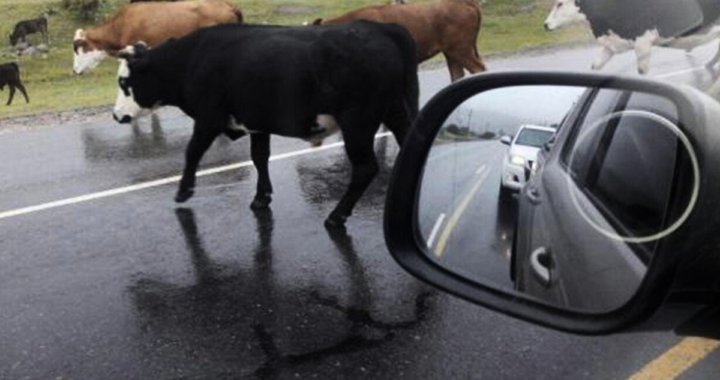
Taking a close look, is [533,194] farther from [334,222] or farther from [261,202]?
[261,202]

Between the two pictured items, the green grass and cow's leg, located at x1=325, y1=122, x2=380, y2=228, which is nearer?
cow's leg, located at x1=325, y1=122, x2=380, y2=228

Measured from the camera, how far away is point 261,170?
6.42 m

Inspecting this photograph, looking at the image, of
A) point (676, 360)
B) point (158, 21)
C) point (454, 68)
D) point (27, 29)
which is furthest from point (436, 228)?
point (27, 29)

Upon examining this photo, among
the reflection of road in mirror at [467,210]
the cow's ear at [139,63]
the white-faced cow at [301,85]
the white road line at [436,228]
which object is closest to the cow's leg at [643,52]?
the reflection of road in mirror at [467,210]

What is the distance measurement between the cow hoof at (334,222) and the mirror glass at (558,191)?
331 cm

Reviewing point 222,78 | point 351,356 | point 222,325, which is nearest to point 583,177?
point 351,356

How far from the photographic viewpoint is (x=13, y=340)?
3.98 m

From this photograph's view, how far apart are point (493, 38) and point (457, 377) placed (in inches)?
625

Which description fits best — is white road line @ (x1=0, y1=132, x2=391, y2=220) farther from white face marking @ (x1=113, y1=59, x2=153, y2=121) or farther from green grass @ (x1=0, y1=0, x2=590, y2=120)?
green grass @ (x1=0, y1=0, x2=590, y2=120)

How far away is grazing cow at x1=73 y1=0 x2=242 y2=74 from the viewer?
1263 cm

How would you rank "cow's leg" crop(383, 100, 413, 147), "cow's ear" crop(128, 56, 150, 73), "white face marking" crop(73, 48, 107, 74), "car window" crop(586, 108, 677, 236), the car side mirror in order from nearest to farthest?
1. the car side mirror
2. "car window" crop(586, 108, 677, 236)
3. "cow's leg" crop(383, 100, 413, 147)
4. "cow's ear" crop(128, 56, 150, 73)
5. "white face marking" crop(73, 48, 107, 74)

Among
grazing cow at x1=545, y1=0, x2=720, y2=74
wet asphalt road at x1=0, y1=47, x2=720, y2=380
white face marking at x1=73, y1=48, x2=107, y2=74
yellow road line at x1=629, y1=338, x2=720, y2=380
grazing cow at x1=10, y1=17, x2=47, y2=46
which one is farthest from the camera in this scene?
grazing cow at x1=10, y1=17, x2=47, y2=46

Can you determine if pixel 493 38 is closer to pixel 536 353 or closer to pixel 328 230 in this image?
pixel 328 230

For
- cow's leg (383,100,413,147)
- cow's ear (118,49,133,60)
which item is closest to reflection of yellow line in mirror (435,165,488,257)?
cow's leg (383,100,413,147)
